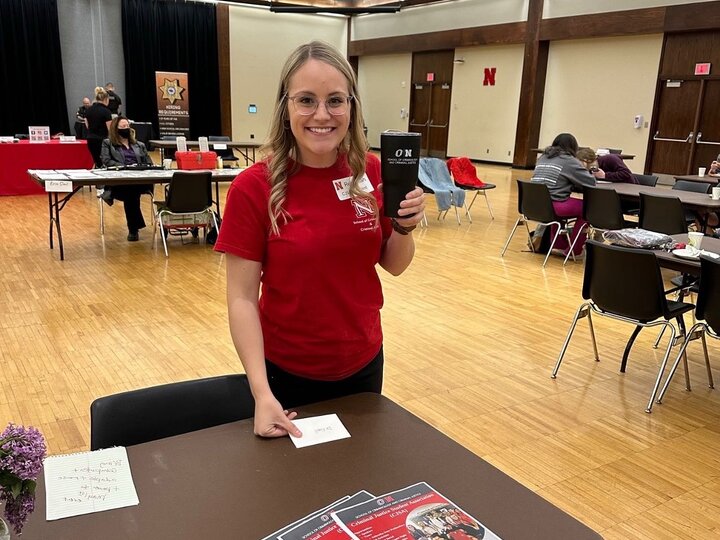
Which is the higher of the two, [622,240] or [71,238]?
[622,240]

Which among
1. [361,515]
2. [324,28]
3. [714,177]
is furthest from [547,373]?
[324,28]

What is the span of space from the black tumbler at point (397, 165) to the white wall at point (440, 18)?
13.9 m

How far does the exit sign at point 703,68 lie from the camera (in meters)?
11.0

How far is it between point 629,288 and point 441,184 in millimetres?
5411

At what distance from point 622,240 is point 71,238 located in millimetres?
5612

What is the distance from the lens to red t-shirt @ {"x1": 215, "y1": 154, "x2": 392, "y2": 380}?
1400 mm

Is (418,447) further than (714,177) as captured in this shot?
No

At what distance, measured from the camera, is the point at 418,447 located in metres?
1.27

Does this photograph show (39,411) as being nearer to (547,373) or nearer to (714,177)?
(547,373)

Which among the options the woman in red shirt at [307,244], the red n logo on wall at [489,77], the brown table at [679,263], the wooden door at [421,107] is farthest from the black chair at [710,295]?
the wooden door at [421,107]

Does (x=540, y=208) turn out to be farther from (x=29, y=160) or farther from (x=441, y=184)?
(x=29, y=160)

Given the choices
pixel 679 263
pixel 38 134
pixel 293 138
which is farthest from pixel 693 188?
pixel 38 134

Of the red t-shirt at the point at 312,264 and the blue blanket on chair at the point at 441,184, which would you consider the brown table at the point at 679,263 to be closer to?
the red t-shirt at the point at 312,264

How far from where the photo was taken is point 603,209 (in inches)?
226
